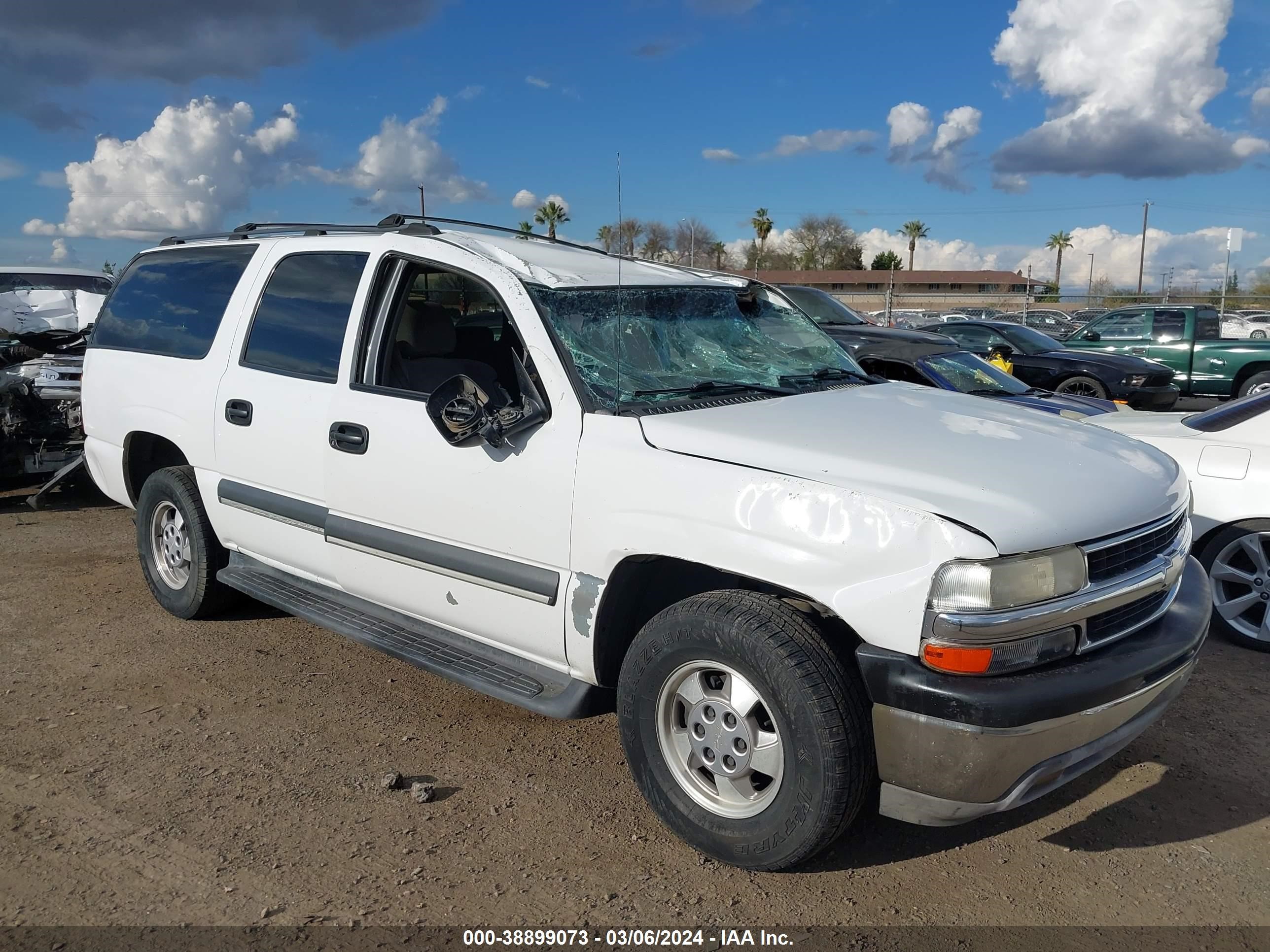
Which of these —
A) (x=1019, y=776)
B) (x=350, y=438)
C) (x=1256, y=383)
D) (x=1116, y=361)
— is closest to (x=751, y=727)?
(x=1019, y=776)

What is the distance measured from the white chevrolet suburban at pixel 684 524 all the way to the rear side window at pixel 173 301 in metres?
0.04

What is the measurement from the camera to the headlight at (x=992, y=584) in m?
2.58

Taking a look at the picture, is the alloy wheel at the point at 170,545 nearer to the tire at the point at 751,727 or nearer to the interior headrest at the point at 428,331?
the interior headrest at the point at 428,331

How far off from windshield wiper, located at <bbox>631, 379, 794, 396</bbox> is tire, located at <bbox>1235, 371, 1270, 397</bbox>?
1357cm

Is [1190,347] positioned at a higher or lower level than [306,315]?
lower

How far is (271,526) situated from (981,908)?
10.5ft

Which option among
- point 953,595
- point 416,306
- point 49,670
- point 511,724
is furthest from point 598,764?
point 49,670

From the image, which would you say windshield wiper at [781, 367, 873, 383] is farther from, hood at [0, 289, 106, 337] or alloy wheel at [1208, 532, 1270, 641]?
hood at [0, 289, 106, 337]

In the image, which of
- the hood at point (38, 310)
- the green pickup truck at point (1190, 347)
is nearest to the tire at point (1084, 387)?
the green pickup truck at point (1190, 347)

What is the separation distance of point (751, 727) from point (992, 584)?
0.83 meters

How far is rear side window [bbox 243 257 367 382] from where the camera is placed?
413 centimetres

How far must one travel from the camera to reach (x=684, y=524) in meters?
2.97

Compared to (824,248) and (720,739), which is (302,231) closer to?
(720,739)

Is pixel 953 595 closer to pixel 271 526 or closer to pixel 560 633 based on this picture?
pixel 560 633
